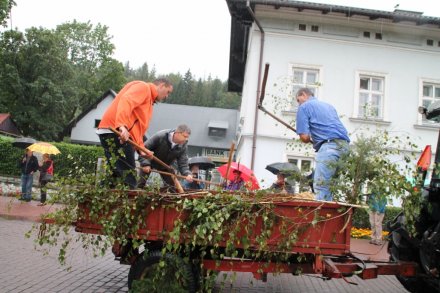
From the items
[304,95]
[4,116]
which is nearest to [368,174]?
[304,95]

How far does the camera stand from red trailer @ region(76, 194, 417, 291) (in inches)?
136

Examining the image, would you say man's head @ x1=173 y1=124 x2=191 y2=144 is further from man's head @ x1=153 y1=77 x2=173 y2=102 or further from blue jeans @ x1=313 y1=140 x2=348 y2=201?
blue jeans @ x1=313 y1=140 x2=348 y2=201

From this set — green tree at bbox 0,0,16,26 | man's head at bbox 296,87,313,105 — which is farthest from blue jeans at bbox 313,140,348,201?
green tree at bbox 0,0,16,26

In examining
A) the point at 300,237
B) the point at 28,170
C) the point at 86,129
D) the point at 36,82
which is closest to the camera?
the point at 300,237

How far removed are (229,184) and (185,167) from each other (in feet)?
2.71

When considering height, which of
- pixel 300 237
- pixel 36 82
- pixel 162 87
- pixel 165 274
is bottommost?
pixel 165 274

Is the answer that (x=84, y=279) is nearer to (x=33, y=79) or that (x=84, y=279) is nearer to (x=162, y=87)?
(x=162, y=87)

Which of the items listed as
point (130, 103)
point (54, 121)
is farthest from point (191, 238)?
point (54, 121)

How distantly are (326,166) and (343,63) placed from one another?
10.8 metres

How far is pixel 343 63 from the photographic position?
45.9ft

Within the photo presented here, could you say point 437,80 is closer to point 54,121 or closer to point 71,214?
point 71,214

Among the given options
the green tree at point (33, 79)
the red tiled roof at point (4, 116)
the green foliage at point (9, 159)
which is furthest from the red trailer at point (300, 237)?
the red tiled roof at point (4, 116)

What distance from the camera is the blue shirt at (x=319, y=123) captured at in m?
4.65

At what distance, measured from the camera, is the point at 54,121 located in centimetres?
3684
